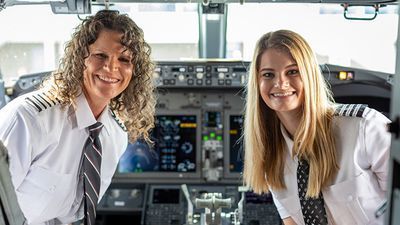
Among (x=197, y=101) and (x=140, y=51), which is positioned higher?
(x=140, y=51)

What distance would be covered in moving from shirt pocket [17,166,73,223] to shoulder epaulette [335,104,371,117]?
114 centimetres

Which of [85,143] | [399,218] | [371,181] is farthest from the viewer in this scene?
[85,143]

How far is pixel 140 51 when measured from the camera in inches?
83.6

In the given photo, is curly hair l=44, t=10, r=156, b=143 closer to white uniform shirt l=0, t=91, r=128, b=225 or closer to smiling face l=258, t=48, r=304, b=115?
white uniform shirt l=0, t=91, r=128, b=225

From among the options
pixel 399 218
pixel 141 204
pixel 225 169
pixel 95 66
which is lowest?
pixel 141 204

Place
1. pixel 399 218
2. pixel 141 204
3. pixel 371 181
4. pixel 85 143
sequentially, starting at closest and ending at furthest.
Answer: pixel 399 218, pixel 371 181, pixel 85 143, pixel 141 204

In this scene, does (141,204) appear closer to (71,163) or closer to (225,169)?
(225,169)

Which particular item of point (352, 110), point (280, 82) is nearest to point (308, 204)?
point (352, 110)

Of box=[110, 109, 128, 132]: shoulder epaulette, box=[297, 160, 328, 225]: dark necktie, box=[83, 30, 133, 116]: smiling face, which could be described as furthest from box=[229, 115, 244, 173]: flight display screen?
box=[83, 30, 133, 116]: smiling face

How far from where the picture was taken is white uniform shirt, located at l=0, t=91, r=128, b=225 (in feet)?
5.87

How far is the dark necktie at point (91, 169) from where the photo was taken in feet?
6.84

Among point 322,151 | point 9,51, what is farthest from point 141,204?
point 322,151

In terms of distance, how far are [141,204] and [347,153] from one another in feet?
8.96

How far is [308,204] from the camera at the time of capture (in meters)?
2.05
